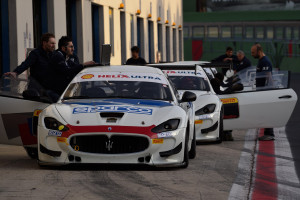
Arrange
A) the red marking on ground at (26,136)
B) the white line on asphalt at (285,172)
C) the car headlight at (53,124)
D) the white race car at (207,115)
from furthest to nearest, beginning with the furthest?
the white race car at (207,115)
the red marking on ground at (26,136)
the car headlight at (53,124)
the white line on asphalt at (285,172)

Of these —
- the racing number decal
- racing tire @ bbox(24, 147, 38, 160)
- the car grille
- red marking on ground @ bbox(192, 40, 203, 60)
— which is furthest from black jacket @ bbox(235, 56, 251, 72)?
red marking on ground @ bbox(192, 40, 203, 60)

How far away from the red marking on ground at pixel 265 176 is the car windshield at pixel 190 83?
5.92 ft

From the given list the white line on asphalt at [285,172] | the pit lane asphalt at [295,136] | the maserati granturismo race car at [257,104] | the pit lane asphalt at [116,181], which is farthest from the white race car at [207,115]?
the pit lane asphalt at [116,181]

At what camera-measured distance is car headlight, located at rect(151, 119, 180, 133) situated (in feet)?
31.9

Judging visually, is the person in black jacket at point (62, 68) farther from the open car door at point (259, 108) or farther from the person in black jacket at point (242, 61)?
the person in black jacket at point (242, 61)

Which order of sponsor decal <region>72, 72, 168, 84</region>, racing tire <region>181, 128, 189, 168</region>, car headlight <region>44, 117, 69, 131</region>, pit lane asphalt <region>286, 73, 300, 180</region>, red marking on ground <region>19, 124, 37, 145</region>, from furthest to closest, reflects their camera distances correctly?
pit lane asphalt <region>286, 73, 300, 180</region> < sponsor decal <region>72, 72, 168, 84</region> < red marking on ground <region>19, 124, 37, 145</region> < racing tire <region>181, 128, 189, 168</region> < car headlight <region>44, 117, 69, 131</region>

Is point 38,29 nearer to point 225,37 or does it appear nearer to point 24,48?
point 24,48

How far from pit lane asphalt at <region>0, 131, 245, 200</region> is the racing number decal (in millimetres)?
3087

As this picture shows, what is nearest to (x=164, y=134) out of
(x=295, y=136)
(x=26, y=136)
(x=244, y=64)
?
(x=26, y=136)

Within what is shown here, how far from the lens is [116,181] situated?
8969mm

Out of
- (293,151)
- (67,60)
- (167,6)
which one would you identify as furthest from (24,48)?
(167,6)

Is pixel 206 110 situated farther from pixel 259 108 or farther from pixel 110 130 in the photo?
pixel 110 130

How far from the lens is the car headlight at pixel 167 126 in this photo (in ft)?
31.9

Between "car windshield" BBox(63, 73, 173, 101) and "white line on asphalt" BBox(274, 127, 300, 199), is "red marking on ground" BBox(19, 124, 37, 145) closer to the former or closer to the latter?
"car windshield" BBox(63, 73, 173, 101)
